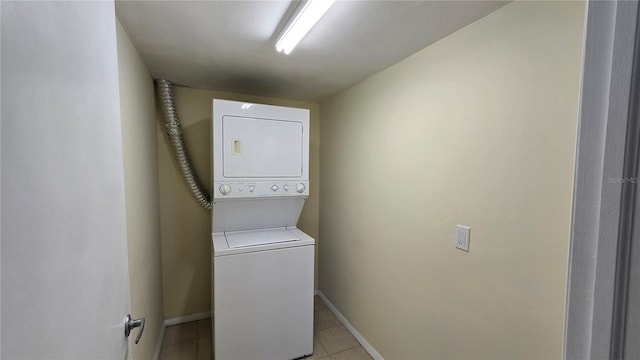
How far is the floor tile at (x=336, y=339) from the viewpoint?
2.19 meters

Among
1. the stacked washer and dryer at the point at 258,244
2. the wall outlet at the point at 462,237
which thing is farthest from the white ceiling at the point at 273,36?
the wall outlet at the point at 462,237

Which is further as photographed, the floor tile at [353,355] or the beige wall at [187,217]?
the beige wall at [187,217]

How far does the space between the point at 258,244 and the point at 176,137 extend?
114cm

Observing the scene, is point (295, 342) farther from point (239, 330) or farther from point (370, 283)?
point (370, 283)

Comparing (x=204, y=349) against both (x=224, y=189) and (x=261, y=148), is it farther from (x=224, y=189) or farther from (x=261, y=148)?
(x=261, y=148)

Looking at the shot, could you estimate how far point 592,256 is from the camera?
1.24ft

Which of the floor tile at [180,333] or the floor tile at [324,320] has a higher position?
the floor tile at [324,320]

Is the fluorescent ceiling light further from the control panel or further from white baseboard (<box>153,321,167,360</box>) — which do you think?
white baseboard (<box>153,321,167,360</box>)

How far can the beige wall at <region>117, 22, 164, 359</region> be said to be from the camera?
1.36 metres

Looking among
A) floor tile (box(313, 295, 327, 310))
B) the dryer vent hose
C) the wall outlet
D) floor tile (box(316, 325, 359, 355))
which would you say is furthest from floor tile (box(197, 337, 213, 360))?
the wall outlet

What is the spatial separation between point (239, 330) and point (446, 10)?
2.31m

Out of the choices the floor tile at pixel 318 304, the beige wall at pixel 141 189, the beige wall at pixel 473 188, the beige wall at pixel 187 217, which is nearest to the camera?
the beige wall at pixel 473 188

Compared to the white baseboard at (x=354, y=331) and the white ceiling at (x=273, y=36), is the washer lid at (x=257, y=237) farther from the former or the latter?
the white ceiling at (x=273, y=36)

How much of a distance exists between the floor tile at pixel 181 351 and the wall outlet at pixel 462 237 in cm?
218
